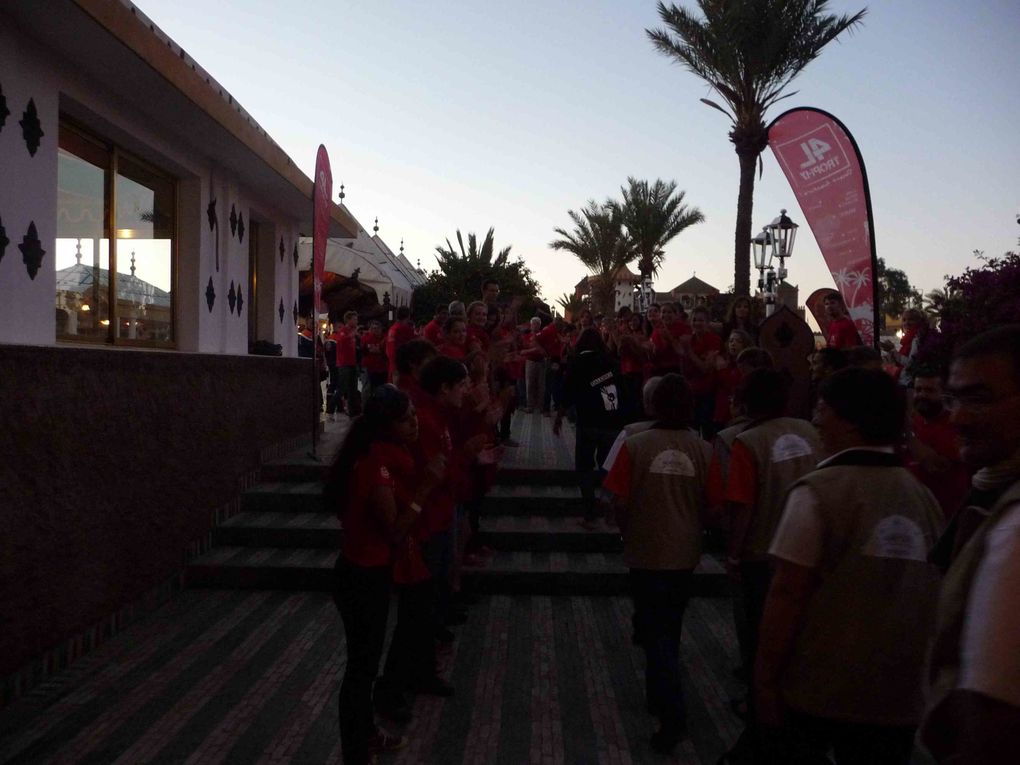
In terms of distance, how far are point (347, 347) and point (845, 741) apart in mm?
13667

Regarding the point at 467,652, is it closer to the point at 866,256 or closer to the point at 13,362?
the point at 13,362

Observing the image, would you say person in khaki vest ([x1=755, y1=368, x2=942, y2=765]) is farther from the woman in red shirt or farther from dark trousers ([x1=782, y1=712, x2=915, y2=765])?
the woman in red shirt

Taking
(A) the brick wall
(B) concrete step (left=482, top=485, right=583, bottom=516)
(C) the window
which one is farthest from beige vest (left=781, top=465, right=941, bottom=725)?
(B) concrete step (left=482, top=485, right=583, bottom=516)

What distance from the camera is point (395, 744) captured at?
16.1 feet

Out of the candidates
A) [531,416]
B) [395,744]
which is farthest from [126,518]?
[531,416]

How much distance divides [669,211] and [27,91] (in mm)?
32834

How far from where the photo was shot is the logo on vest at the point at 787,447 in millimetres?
4758

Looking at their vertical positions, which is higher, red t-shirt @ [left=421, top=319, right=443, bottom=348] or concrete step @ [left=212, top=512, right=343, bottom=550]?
red t-shirt @ [left=421, top=319, right=443, bottom=348]

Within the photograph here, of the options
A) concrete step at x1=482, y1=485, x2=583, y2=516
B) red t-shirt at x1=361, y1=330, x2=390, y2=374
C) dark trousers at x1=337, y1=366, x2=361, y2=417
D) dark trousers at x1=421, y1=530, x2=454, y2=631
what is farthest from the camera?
dark trousers at x1=337, y1=366, x2=361, y2=417

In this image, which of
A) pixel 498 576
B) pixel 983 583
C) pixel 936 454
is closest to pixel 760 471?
pixel 936 454

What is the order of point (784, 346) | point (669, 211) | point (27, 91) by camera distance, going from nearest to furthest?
point (27, 91), point (784, 346), point (669, 211)

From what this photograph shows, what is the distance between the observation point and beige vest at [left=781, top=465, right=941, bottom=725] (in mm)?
2721

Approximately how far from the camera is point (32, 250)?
646 cm

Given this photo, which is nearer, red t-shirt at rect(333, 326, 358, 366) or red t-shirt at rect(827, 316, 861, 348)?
red t-shirt at rect(827, 316, 861, 348)
